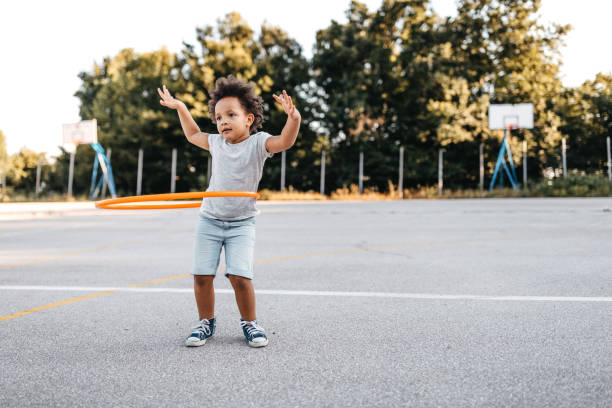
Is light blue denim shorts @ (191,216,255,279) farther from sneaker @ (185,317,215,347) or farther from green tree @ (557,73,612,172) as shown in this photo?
green tree @ (557,73,612,172)

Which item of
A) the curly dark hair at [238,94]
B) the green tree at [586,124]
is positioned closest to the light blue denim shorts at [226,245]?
the curly dark hair at [238,94]

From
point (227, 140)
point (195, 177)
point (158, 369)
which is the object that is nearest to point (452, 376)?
point (158, 369)

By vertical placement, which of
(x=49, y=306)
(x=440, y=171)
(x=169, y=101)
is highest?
(x=440, y=171)

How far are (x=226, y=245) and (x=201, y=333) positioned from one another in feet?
2.01

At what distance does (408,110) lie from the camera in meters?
33.7

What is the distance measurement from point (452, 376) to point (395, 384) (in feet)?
1.13

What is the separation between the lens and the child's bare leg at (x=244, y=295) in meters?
3.84

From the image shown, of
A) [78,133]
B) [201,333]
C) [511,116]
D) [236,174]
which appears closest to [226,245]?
[236,174]

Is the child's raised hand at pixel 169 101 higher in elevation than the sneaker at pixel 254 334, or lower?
higher

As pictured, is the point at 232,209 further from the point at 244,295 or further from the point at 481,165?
the point at 481,165

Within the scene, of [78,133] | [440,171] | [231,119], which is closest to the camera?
[231,119]

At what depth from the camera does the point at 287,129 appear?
12.1ft

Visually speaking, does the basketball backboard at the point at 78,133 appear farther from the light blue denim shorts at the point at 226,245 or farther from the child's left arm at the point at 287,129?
the child's left arm at the point at 287,129

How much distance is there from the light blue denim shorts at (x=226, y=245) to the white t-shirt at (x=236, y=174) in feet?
0.21
